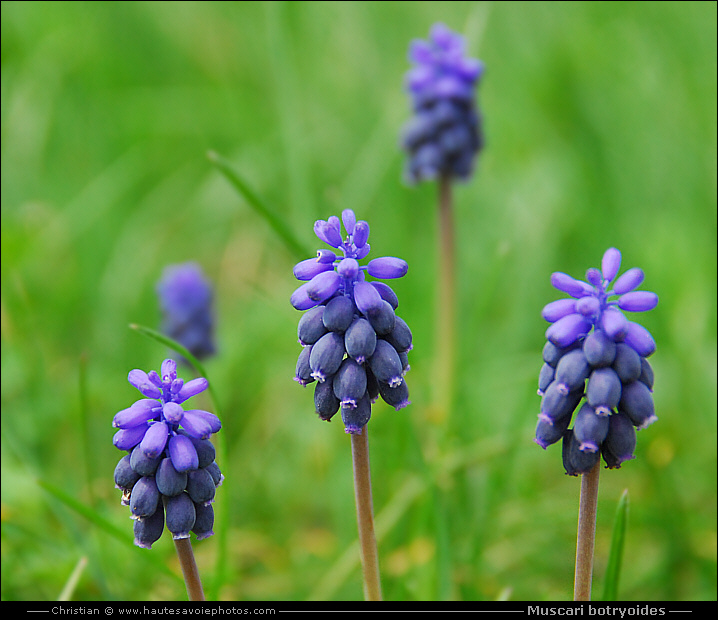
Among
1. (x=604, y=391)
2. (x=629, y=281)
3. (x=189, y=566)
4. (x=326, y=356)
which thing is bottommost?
(x=189, y=566)

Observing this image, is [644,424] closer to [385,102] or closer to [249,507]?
[249,507]

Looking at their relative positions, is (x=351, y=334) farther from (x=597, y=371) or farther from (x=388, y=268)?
(x=597, y=371)

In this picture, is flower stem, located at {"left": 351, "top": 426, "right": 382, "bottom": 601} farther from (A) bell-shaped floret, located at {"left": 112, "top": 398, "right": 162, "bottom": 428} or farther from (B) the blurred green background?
(B) the blurred green background

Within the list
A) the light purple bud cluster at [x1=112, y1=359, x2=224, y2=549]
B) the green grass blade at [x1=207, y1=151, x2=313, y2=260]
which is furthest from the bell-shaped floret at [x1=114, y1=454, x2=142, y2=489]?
the green grass blade at [x1=207, y1=151, x2=313, y2=260]

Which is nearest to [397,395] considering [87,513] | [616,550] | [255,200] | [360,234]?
[360,234]

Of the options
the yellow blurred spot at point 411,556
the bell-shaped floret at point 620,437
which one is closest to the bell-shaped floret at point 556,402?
the bell-shaped floret at point 620,437
